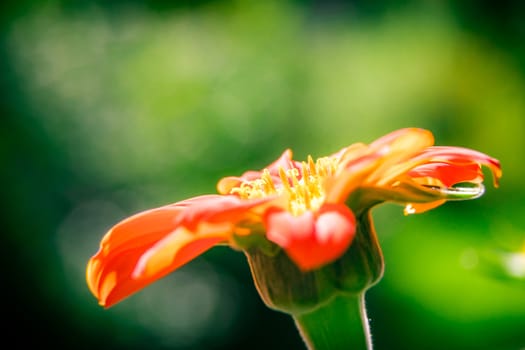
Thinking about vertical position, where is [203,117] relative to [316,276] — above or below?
below

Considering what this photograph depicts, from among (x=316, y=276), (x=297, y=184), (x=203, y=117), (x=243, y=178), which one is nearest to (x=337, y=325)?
(x=316, y=276)

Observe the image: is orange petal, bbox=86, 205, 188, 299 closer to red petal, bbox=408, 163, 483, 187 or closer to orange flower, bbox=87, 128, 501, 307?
orange flower, bbox=87, 128, 501, 307

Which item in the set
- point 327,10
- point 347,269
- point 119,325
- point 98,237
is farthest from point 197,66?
point 347,269

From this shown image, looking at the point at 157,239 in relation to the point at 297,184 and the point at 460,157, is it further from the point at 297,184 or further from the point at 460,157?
the point at 460,157

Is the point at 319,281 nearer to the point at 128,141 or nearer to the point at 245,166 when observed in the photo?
the point at 245,166

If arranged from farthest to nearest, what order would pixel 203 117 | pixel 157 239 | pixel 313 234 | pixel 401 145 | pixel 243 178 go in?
pixel 203 117, pixel 243 178, pixel 157 239, pixel 401 145, pixel 313 234

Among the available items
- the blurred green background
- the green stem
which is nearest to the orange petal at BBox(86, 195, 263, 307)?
the green stem
